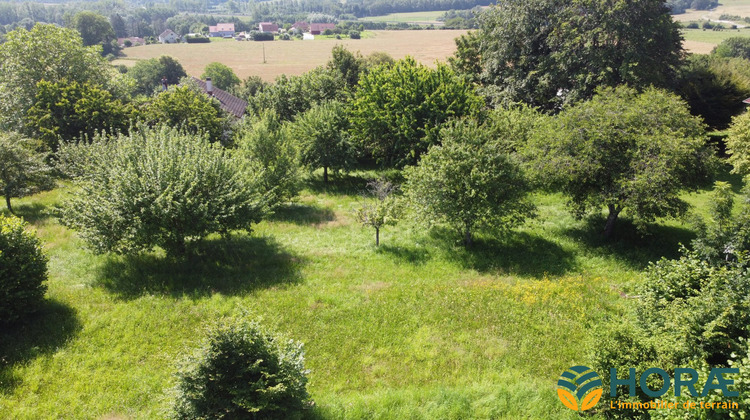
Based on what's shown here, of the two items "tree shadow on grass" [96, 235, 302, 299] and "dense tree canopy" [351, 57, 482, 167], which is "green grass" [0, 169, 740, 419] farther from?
"dense tree canopy" [351, 57, 482, 167]

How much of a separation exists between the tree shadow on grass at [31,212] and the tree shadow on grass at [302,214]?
13.3m

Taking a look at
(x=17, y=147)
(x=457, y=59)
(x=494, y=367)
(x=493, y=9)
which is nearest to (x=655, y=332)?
(x=494, y=367)

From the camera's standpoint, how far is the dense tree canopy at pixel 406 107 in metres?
31.5

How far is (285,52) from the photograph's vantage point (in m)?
114

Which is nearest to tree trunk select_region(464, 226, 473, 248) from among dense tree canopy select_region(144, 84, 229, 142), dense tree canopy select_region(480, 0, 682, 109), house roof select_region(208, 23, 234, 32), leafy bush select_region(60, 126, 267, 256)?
leafy bush select_region(60, 126, 267, 256)

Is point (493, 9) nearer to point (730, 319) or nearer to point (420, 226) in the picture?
point (420, 226)

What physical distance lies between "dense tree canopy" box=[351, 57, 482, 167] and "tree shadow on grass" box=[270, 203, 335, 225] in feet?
25.1

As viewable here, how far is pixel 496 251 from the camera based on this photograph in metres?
21.2

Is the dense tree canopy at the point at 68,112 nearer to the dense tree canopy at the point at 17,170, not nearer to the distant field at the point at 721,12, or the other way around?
the dense tree canopy at the point at 17,170

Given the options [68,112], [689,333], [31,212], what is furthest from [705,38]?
[31,212]

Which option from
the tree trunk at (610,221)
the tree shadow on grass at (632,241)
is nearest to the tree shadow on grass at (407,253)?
the tree shadow on grass at (632,241)

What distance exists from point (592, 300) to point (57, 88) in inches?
1629

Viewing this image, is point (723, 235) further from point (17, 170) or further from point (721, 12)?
point (721, 12)

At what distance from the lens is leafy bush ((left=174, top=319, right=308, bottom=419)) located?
9.16 meters
